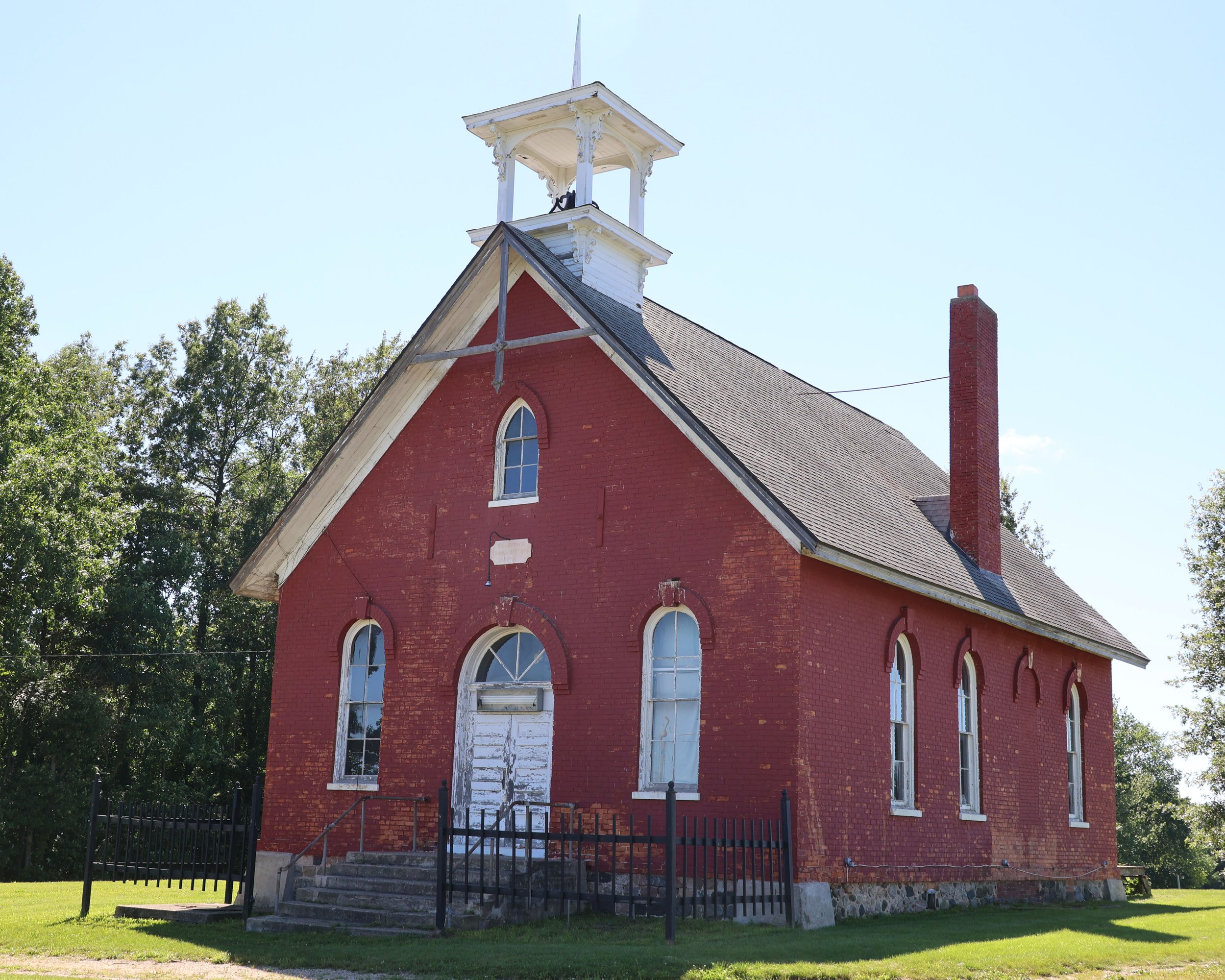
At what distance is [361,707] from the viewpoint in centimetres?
1916

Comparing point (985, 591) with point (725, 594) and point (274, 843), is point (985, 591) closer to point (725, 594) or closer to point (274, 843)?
point (725, 594)

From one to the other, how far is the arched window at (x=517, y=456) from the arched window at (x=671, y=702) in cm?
291

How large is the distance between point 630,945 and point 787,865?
9.37 feet

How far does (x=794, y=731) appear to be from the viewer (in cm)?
1543

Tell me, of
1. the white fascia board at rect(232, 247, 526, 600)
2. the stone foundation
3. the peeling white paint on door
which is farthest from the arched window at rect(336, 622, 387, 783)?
the stone foundation

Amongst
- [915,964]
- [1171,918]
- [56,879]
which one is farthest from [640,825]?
[56,879]

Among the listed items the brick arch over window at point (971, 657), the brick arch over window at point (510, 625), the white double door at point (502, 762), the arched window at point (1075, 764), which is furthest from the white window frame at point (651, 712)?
the arched window at point (1075, 764)

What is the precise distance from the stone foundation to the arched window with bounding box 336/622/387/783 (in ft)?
22.1

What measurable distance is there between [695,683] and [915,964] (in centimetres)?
522

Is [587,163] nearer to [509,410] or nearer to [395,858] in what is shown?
[509,410]

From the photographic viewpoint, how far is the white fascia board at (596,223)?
19688 mm

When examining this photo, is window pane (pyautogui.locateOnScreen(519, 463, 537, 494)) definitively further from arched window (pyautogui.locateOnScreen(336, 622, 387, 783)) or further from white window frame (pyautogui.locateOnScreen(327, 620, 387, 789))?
arched window (pyautogui.locateOnScreen(336, 622, 387, 783))

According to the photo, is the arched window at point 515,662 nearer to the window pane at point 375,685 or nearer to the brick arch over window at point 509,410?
the window pane at point 375,685

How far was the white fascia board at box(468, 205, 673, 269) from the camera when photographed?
19688 millimetres
